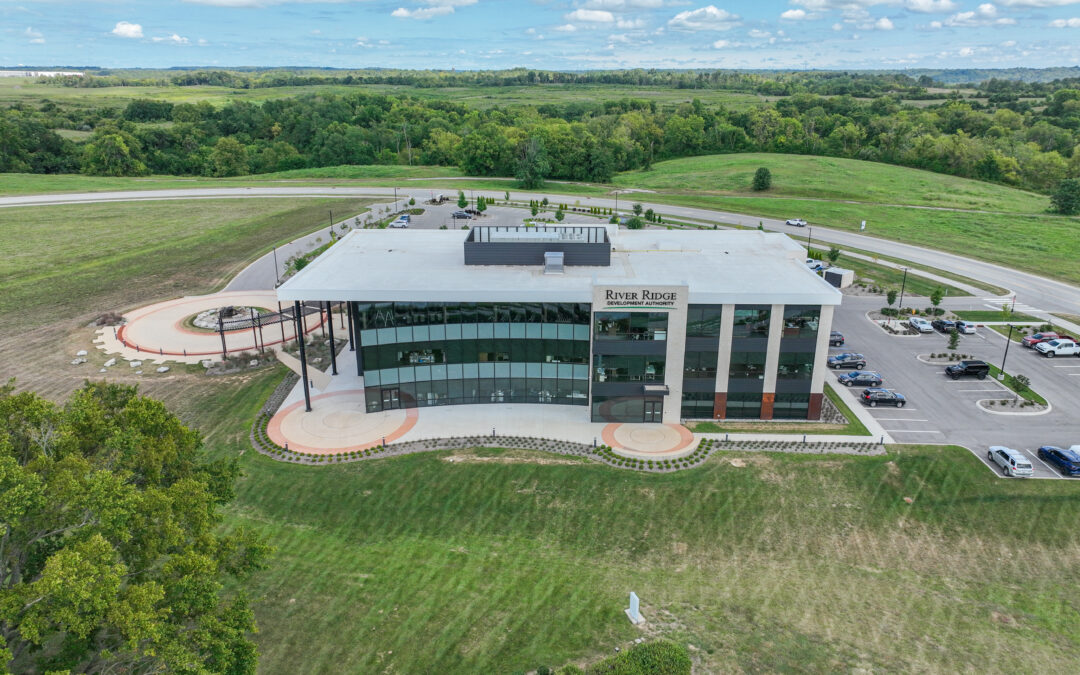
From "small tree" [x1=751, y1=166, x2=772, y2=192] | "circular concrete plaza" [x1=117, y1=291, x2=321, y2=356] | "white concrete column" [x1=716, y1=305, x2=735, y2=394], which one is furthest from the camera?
"small tree" [x1=751, y1=166, x2=772, y2=192]

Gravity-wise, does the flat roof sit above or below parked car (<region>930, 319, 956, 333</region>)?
above

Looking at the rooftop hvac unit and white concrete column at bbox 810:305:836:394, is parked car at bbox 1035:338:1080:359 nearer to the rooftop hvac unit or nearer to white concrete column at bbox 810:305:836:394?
white concrete column at bbox 810:305:836:394

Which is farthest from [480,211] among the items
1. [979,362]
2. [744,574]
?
[744,574]

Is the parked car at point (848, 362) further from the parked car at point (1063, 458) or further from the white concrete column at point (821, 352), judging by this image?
the parked car at point (1063, 458)

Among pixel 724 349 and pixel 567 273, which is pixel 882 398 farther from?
pixel 567 273

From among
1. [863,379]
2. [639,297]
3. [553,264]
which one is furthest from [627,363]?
[863,379]

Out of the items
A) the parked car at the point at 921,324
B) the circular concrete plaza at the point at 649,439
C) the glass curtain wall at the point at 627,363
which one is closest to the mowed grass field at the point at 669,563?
the circular concrete plaza at the point at 649,439

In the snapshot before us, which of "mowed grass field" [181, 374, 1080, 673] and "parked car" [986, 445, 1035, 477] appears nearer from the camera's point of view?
"mowed grass field" [181, 374, 1080, 673]

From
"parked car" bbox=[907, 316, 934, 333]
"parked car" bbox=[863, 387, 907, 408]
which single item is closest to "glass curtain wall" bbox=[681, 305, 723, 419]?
"parked car" bbox=[863, 387, 907, 408]
